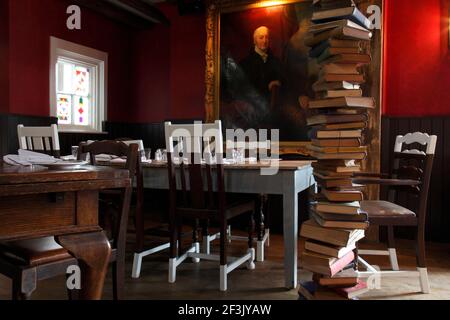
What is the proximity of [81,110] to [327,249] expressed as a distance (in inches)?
165

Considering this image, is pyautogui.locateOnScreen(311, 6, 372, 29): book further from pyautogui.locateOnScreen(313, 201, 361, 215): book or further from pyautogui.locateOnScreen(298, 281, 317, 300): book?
pyautogui.locateOnScreen(298, 281, 317, 300): book

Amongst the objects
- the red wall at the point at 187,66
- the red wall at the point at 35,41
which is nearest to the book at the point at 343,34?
the red wall at the point at 187,66

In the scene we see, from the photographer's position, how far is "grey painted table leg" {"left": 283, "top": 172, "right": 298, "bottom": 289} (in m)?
2.37

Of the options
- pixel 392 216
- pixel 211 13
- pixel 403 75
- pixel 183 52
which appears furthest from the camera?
pixel 183 52

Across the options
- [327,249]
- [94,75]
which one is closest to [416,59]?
[327,249]

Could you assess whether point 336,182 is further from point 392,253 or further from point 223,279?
point 392,253

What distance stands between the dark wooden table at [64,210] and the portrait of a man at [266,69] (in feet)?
11.0

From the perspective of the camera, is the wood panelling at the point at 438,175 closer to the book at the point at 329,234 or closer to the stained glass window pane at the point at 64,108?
the book at the point at 329,234

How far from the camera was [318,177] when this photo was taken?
210cm

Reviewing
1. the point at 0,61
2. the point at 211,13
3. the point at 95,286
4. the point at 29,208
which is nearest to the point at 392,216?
the point at 95,286

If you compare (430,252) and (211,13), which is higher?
(211,13)

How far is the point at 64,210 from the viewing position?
1029 millimetres

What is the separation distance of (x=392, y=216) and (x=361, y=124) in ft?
2.23

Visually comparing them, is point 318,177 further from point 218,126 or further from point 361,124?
point 218,126
